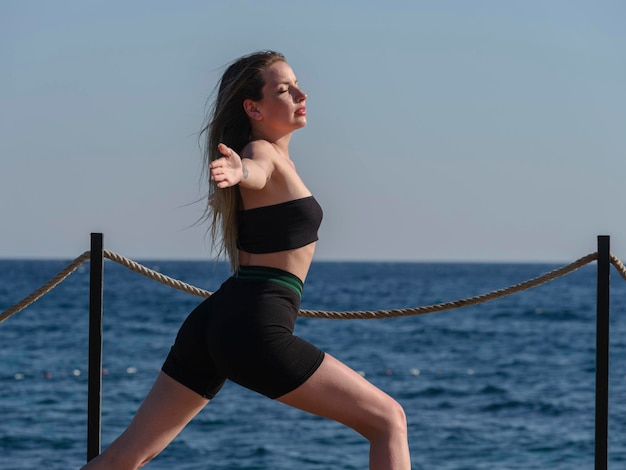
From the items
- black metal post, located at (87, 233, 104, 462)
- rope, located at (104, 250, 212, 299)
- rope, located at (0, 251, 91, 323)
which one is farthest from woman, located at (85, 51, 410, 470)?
rope, located at (0, 251, 91, 323)

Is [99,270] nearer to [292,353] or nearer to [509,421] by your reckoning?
[292,353]

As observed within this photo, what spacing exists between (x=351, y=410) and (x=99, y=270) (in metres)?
1.30

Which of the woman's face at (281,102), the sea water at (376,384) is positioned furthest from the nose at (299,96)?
the sea water at (376,384)

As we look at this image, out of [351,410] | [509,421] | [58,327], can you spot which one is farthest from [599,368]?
[58,327]

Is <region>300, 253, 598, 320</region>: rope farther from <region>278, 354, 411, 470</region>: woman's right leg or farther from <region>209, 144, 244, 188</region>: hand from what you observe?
<region>209, 144, 244, 188</region>: hand

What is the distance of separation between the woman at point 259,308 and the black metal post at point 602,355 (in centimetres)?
113

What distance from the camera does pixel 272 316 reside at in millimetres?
3072

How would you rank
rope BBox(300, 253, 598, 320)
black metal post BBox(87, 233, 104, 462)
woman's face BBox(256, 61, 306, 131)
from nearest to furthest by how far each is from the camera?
1. woman's face BBox(256, 61, 306, 131)
2. black metal post BBox(87, 233, 104, 462)
3. rope BBox(300, 253, 598, 320)

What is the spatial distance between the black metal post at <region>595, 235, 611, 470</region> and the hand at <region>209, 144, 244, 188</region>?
5.45ft

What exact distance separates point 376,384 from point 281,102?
65.8 feet

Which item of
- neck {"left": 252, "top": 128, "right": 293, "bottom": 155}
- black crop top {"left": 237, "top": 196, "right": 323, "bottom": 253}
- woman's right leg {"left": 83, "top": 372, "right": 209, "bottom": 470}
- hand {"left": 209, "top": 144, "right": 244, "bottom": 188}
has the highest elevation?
neck {"left": 252, "top": 128, "right": 293, "bottom": 155}

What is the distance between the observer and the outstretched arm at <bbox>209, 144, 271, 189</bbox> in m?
2.79

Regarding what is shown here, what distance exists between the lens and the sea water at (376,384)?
14578mm

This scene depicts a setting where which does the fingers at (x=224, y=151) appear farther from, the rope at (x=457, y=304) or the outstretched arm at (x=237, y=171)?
the rope at (x=457, y=304)
